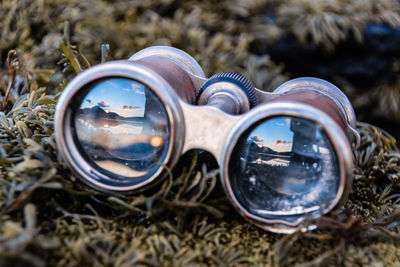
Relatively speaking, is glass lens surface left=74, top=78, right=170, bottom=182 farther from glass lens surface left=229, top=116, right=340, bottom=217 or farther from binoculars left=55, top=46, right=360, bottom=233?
glass lens surface left=229, top=116, right=340, bottom=217

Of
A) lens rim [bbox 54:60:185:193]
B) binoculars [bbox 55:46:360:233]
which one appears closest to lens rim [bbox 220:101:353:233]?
binoculars [bbox 55:46:360:233]

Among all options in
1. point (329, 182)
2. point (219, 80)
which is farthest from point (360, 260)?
point (219, 80)

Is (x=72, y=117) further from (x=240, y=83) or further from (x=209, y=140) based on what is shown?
(x=240, y=83)

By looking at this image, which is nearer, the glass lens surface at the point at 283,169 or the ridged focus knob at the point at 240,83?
the glass lens surface at the point at 283,169

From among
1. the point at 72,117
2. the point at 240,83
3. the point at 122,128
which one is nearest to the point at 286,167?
the point at 240,83

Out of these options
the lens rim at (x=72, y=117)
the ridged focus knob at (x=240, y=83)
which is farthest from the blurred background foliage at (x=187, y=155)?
the ridged focus knob at (x=240, y=83)

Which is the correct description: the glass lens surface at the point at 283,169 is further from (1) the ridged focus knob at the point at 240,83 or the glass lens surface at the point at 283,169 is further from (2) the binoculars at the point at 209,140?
(1) the ridged focus knob at the point at 240,83

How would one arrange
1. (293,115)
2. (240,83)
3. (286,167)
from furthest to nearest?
(240,83)
(286,167)
(293,115)
